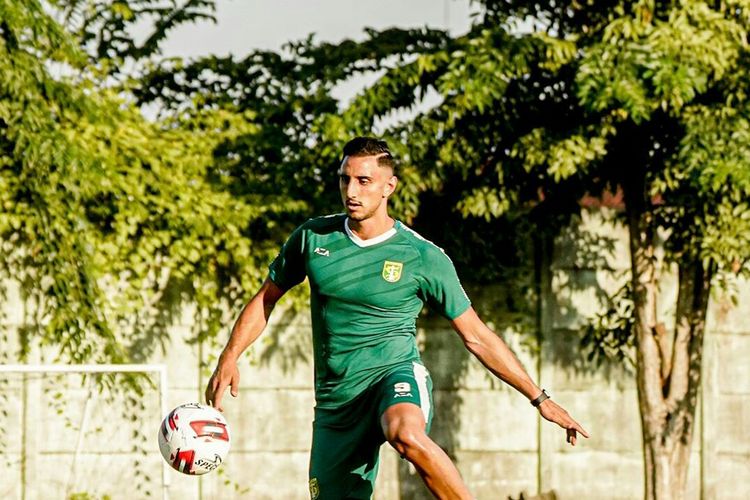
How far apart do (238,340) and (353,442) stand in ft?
2.57

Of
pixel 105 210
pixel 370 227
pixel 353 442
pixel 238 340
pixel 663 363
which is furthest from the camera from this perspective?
pixel 663 363

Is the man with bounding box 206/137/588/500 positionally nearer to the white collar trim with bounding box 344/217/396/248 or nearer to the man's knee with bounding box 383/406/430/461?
the white collar trim with bounding box 344/217/396/248

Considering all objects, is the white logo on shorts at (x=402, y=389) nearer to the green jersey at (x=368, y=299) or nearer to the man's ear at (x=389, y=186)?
the green jersey at (x=368, y=299)

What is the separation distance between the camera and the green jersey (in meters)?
6.09

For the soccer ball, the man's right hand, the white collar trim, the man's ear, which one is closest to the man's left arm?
the white collar trim

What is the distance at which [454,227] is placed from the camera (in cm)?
1068

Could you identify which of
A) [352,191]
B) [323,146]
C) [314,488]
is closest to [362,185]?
[352,191]

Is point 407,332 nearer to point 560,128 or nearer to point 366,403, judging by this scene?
point 366,403

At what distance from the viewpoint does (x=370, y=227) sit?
6.17 meters

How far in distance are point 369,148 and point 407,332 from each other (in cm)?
89

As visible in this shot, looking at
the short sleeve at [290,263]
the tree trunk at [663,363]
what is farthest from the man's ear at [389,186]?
the tree trunk at [663,363]

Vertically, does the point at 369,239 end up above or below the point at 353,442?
above

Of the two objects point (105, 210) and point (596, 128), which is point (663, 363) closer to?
point (596, 128)

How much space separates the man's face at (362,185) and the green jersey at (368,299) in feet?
0.56
